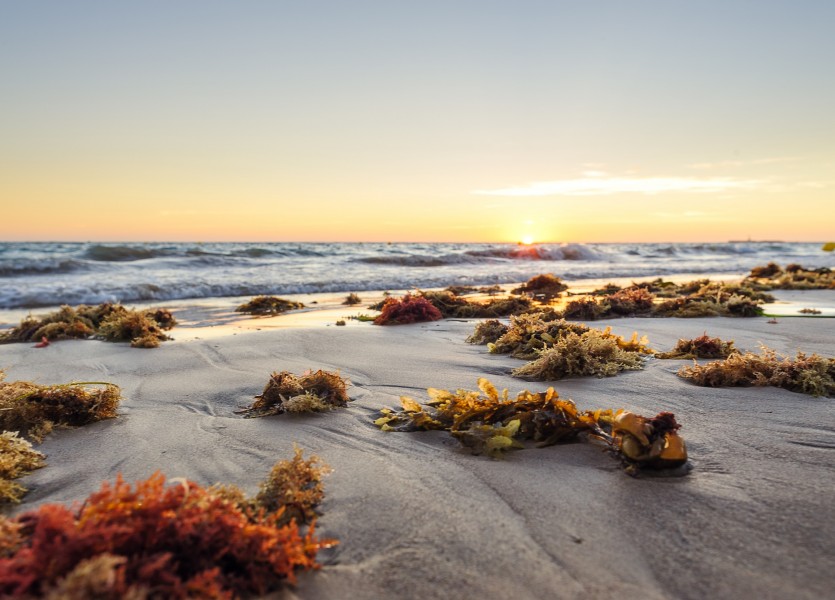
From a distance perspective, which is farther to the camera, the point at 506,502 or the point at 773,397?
the point at 773,397

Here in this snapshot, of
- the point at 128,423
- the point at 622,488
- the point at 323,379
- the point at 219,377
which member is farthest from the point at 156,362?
the point at 622,488

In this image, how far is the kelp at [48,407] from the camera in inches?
116

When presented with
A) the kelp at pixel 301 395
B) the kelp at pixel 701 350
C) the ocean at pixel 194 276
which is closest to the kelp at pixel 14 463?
the kelp at pixel 301 395

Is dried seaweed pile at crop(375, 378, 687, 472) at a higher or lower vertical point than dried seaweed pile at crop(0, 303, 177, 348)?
higher

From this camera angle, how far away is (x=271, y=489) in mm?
1935

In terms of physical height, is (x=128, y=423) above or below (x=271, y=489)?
below

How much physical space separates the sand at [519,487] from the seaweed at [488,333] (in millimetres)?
1239

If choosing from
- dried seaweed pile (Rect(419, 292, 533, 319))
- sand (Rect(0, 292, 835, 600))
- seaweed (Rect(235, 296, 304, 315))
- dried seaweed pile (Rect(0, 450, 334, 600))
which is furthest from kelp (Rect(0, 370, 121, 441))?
seaweed (Rect(235, 296, 304, 315))

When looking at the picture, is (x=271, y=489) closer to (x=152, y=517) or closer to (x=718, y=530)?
(x=152, y=517)

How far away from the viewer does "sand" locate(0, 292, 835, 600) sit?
5.06 ft

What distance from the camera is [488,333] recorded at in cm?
558

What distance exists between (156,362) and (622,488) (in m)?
4.39

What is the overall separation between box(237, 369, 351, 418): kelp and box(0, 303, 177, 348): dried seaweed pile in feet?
9.99

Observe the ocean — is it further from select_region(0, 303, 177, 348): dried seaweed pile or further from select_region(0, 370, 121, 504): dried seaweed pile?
select_region(0, 370, 121, 504): dried seaweed pile
